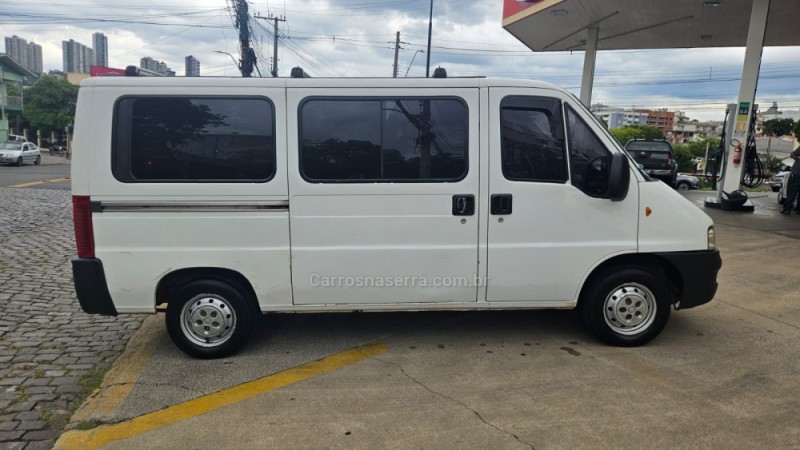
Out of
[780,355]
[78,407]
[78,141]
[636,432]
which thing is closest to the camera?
[636,432]

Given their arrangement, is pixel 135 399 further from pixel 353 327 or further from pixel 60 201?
pixel 60 201

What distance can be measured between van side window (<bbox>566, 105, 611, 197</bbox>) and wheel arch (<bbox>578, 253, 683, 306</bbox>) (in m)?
0.60

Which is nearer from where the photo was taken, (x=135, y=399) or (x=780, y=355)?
(x=135, y=399)

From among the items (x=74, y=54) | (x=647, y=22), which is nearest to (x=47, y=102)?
(x=74, y=54)

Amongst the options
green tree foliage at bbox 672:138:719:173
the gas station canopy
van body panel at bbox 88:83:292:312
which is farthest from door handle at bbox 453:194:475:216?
green tree foliage at bbox 672:138:719:173

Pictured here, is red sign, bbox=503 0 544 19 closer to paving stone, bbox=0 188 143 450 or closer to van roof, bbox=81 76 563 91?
van roof, bbox=81 76 563 91

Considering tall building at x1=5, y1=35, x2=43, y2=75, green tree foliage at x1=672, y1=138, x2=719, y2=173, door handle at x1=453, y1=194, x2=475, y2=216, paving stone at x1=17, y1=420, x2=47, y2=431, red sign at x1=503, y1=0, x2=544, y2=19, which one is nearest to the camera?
paving stone at x1=17, y1=420, x2=47, y2=431

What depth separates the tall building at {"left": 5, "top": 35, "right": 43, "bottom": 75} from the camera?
91.8 m

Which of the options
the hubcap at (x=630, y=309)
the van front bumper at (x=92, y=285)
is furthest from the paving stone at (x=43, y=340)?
the hubcap at (x=630, y=309)

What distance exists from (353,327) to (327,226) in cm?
130

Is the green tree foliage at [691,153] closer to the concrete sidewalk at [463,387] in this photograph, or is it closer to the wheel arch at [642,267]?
the wheel arch at [642,267]

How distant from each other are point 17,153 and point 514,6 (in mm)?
29572

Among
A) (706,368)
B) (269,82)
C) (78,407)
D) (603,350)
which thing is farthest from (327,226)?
(706,368)

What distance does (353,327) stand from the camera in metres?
5.03
